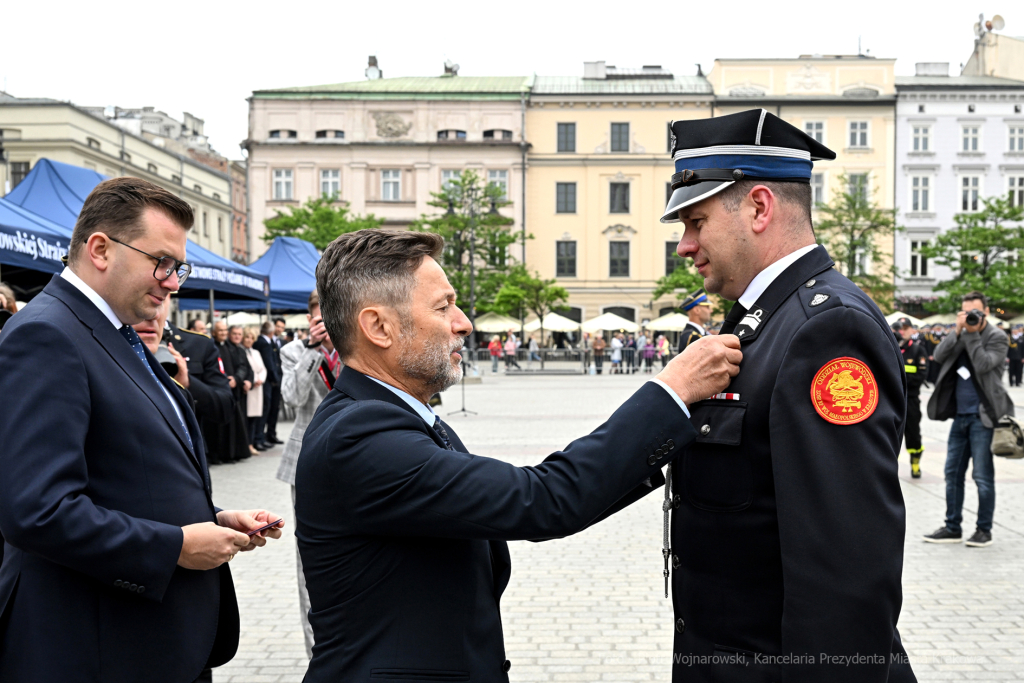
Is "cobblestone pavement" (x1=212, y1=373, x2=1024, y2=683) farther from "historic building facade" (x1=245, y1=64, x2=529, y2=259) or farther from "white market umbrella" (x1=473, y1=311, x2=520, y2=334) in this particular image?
"historic building facade" (x1=245, y1=64, x2=529, y2=259)

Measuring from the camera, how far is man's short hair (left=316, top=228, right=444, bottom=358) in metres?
2.07

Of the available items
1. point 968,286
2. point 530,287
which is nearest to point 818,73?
point 968,286

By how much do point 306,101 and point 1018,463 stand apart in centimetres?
4644

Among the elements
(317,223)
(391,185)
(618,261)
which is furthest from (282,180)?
(618,261)

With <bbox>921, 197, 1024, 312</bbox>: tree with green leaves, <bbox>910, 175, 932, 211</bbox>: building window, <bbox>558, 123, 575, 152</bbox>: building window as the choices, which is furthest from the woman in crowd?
<bbox>910, 175, 932, 211</bbox>: building window

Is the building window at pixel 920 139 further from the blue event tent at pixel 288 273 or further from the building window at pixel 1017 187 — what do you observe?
the blue event tent at pixel 288 273

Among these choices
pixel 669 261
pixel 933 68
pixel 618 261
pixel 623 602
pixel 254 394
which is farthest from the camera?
pixel 933 68

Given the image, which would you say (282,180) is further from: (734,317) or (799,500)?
(799,500)

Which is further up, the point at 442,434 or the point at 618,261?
the point at 618,261

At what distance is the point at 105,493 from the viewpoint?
2373 mm

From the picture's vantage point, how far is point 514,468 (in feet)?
6.10

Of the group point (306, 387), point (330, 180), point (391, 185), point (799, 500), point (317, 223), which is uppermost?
point (330, 180)

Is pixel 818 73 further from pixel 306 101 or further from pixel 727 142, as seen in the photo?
pixel 727 142

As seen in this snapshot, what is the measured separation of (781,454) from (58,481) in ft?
5.68
